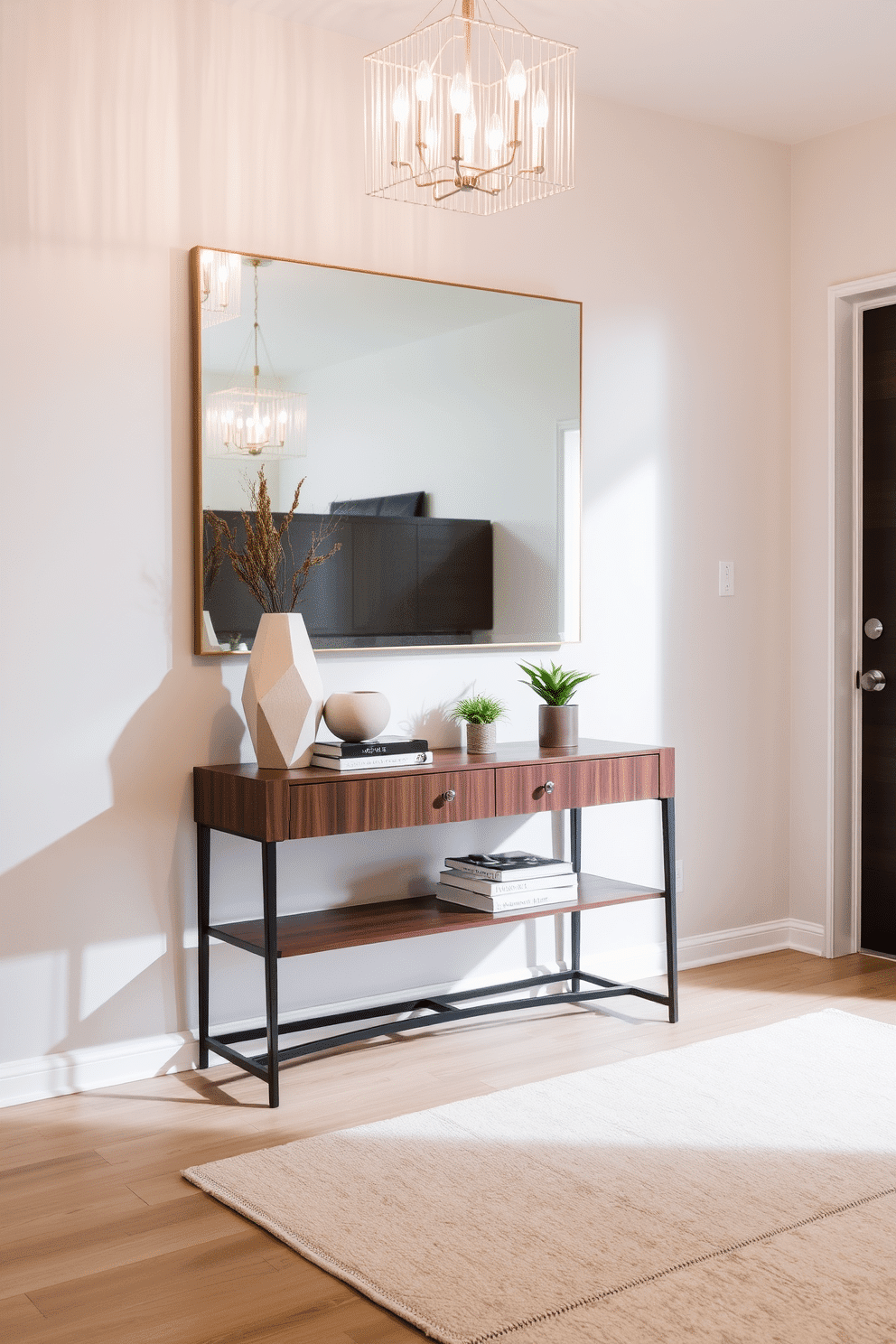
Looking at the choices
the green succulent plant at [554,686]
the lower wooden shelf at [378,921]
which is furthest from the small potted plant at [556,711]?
the lower wooden shelf at [378,921]

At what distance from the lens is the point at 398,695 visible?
3.51m

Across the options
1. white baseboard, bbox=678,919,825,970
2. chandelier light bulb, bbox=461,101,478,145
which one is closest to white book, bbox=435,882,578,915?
white baseboard, bbox=678,919,825,970

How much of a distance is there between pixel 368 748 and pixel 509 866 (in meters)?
0.55

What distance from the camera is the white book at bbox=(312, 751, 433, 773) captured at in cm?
301

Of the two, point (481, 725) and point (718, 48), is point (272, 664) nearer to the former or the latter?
point (481, 725)

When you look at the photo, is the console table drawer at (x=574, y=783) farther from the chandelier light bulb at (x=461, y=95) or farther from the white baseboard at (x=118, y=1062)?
the chandelier light bulb at (x=461, y=95)

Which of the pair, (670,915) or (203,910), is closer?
(203,910)

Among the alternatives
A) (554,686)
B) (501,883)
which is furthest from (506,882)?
(554,686)

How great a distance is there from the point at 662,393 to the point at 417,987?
1960 millimetres

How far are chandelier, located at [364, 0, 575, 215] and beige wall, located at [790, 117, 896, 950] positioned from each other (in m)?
1.04

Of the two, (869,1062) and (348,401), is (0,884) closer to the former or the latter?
(348,401)

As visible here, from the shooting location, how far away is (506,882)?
3281mm

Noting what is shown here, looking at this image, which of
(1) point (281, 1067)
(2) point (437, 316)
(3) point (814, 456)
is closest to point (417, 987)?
(1) point (281, 1067)

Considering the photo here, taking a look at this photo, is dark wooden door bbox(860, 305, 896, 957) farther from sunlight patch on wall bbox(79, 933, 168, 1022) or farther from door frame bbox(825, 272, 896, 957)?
sunlight patch on wall bbox(79, 933, 168, 1022)
